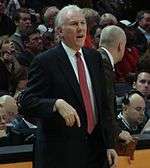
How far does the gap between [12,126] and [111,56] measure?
1434mm

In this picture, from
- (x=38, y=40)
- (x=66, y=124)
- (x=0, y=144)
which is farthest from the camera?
(x=38, y=40)

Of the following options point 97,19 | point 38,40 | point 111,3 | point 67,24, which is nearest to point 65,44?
point 67,24

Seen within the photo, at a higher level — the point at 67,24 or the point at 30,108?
the point at 67,24

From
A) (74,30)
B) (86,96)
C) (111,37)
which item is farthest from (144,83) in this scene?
(74,30)

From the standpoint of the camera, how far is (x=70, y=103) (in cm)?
340

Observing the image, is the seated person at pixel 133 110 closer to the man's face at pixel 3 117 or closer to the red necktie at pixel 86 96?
the man's face at pixel 3 117

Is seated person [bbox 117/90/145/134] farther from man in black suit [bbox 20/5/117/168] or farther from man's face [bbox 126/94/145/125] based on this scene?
man in black suit [bbox 20/5/117/168]

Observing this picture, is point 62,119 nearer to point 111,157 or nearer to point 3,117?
point 111,157

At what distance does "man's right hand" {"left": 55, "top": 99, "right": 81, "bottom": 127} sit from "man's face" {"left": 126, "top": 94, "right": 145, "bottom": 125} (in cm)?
252

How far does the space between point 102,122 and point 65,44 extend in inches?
20.4

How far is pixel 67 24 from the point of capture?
341 centimetres

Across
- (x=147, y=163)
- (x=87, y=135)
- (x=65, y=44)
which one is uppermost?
(x=65, y=44)

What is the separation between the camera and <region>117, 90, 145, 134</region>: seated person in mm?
5605

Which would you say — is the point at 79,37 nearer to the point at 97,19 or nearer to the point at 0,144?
the point at 0,144
